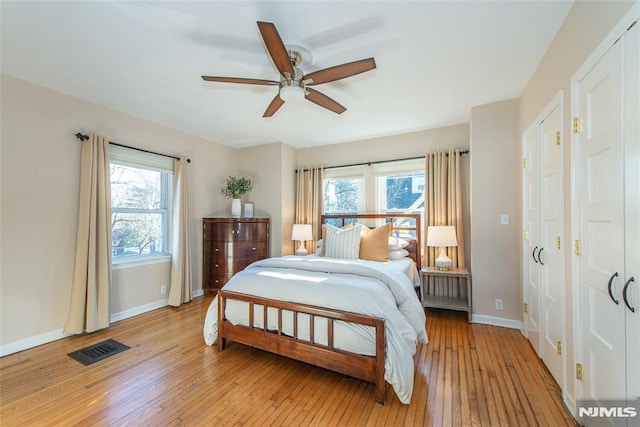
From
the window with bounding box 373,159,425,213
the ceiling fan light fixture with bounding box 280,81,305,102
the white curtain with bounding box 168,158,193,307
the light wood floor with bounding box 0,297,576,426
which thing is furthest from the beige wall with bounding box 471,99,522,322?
the white curtain with bounding box 168,158,193,307

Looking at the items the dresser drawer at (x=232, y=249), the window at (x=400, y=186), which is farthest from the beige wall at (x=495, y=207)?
the dresser drawer at (x=232, y=249)

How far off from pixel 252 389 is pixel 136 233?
9.15ft

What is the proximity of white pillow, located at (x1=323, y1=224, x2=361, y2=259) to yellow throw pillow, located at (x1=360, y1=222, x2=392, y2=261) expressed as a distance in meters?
0.09

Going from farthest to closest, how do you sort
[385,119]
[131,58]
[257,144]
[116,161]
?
1. [257,144]
2. [385,119]
3. [116,161]
4. [131,58]

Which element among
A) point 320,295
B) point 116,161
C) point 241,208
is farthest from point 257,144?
point 320,295

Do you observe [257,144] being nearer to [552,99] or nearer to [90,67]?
[90,67]

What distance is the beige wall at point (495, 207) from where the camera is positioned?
2.96 m

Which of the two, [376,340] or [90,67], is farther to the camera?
[90,67]

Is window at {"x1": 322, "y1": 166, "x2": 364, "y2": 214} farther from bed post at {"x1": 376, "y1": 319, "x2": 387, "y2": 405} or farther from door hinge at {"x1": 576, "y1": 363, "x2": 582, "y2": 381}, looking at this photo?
door hinge at {"x1": 576, "y1": 363, "x2": 582, "y2": 381}

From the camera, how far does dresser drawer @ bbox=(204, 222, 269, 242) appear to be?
412 cm

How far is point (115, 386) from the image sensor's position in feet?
6.44

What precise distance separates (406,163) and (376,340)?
296 centimetres

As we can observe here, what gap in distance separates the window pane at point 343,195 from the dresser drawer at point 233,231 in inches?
49.9

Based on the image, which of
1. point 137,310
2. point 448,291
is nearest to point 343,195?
point 448,291
